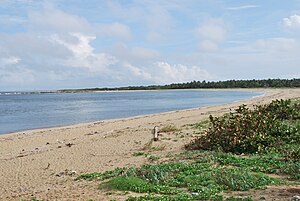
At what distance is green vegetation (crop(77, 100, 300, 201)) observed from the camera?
727 cm

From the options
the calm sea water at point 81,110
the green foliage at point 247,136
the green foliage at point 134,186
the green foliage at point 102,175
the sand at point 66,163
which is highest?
the green foliage at point 247,136

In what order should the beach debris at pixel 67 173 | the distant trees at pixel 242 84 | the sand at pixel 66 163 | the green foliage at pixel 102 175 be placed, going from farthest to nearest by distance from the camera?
1. the distant trees at pixel 242 84
2. the beach debris at pixel 67 173
3. the green foliage at pixel 102 175
4. the sand at pixel 66 163

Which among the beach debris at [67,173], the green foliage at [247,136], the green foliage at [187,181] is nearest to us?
the green foliage at [187,181]

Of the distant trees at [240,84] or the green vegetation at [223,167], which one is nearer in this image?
the green vegetation at [223,167]

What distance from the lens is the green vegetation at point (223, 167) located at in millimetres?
7270

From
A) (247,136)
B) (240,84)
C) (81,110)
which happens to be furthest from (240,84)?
(247,136)

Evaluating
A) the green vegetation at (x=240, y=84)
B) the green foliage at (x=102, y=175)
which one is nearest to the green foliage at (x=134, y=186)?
the green foliage at (x=102, y=175)

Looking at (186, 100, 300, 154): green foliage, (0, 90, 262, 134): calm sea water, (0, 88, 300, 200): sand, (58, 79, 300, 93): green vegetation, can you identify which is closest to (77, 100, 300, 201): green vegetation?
(186, 100, 300, 154): green foliage

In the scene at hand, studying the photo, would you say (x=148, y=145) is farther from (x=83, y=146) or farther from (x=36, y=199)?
(x=36, y=199)

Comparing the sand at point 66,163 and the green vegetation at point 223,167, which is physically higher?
the green vegetation at point 223,167

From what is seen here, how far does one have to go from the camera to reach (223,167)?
29.4ft

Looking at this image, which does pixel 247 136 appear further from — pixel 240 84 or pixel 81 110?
pixel 240 84

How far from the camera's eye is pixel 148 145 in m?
12.6

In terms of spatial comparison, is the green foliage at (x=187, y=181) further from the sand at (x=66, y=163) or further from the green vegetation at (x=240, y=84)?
the green vegetation at (x=240, y=84)
